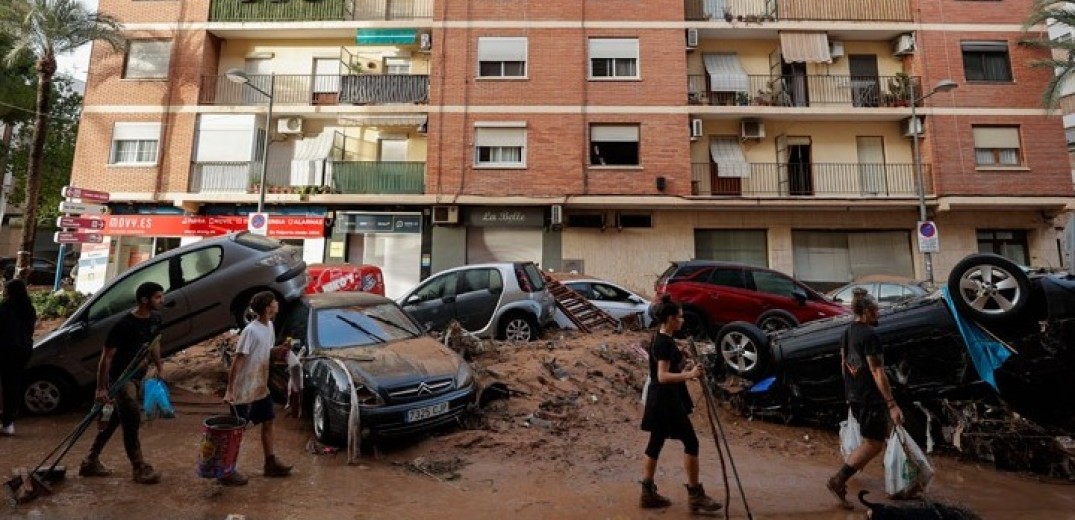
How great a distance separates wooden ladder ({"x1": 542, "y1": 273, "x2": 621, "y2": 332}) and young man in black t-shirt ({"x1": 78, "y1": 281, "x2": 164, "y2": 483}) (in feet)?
22.1

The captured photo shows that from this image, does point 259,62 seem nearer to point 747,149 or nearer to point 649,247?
point 649,247

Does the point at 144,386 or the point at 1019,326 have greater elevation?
the point at 1019,326

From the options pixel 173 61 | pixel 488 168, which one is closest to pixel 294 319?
pixel 488 168

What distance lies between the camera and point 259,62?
1975 centimetres

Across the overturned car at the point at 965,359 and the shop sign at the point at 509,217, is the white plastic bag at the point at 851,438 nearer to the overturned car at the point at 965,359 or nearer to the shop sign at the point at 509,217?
the overturned car at the point at 965,359

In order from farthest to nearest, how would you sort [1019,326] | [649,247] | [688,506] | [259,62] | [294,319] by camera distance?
[259,62] < [649,247] < [294,319] < [1019,326] < [688,506]

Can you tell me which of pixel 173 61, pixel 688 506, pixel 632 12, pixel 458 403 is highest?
pixel 632 12

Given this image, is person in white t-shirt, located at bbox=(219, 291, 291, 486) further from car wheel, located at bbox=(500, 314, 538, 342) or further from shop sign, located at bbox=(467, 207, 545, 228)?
shop sign, located at bbox=(467, 207, 545, 228)

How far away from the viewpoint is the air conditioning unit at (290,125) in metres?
18.6

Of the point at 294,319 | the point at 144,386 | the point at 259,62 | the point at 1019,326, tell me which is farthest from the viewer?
the point at 259,62

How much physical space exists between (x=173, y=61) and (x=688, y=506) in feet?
73.3

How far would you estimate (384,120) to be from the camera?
18453 mm

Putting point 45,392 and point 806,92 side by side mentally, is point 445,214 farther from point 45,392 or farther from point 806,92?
point 806,92

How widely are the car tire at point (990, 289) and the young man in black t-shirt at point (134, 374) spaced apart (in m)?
7.59
